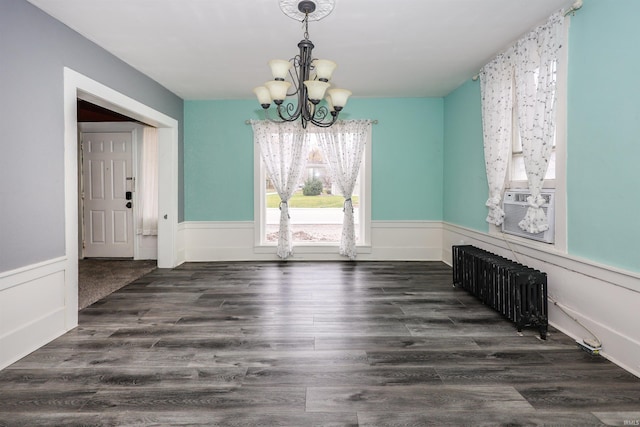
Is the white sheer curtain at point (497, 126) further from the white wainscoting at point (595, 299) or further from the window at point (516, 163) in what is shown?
the white wainscoting at point (595, 299)

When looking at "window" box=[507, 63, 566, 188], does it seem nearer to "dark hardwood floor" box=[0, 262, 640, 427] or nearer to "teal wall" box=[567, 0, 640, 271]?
"teal wall" box=[567, 0, 640, 271]

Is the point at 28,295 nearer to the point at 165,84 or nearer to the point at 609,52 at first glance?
the point at 165,84

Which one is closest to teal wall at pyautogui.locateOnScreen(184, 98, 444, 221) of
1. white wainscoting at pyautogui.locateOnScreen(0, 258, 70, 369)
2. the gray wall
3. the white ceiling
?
the white ceiling

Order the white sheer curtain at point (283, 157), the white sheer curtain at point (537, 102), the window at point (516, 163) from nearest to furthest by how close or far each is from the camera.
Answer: the white sheer curtain at point (537, 102) < the window at point (516, 163) < the white sheer curtain at point (283, 157)

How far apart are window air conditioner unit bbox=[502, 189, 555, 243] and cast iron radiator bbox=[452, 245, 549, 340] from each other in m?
0.28

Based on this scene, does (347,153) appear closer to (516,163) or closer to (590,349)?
(516,163)

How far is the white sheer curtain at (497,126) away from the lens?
360 cm

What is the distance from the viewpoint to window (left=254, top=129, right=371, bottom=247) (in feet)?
18.8

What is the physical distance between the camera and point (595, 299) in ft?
8.29

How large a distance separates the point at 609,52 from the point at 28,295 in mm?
4317

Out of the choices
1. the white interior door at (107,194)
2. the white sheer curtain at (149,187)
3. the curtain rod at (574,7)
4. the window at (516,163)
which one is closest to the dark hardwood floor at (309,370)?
the window at (516,163)

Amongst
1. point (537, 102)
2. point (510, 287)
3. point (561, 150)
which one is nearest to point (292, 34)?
point (537, 102)

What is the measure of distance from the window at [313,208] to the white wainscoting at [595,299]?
2693 mm

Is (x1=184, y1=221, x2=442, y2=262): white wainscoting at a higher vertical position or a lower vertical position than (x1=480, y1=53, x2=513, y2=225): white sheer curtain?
lower
